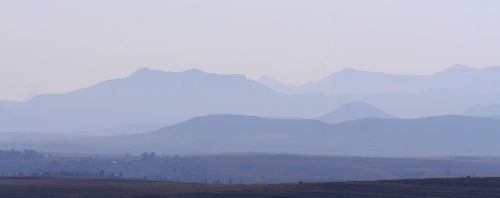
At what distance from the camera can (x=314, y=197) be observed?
8381 centimetres

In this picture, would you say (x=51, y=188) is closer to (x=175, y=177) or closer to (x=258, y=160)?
(x=175, y=177)

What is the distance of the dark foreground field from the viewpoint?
86.1m

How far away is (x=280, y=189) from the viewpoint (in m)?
89.9

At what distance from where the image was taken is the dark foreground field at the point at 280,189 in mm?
86062

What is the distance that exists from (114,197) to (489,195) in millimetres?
20395

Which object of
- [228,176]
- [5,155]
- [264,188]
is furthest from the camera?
[5,155]

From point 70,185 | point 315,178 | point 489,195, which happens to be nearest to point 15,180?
point 70,185

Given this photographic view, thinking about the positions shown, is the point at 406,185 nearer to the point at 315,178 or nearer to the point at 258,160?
the point at 315,178

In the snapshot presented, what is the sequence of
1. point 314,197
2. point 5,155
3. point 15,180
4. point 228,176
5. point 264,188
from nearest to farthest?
point 314,197, point 264,188, point 15,180, point 228,176, point 5,155

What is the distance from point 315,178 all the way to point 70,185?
61169 millimetres

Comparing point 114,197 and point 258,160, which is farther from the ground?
point 258,160

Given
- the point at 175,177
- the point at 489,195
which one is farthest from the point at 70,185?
the point at 175,177

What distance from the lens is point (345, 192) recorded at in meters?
88.4

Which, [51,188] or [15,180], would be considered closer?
[51,188]
